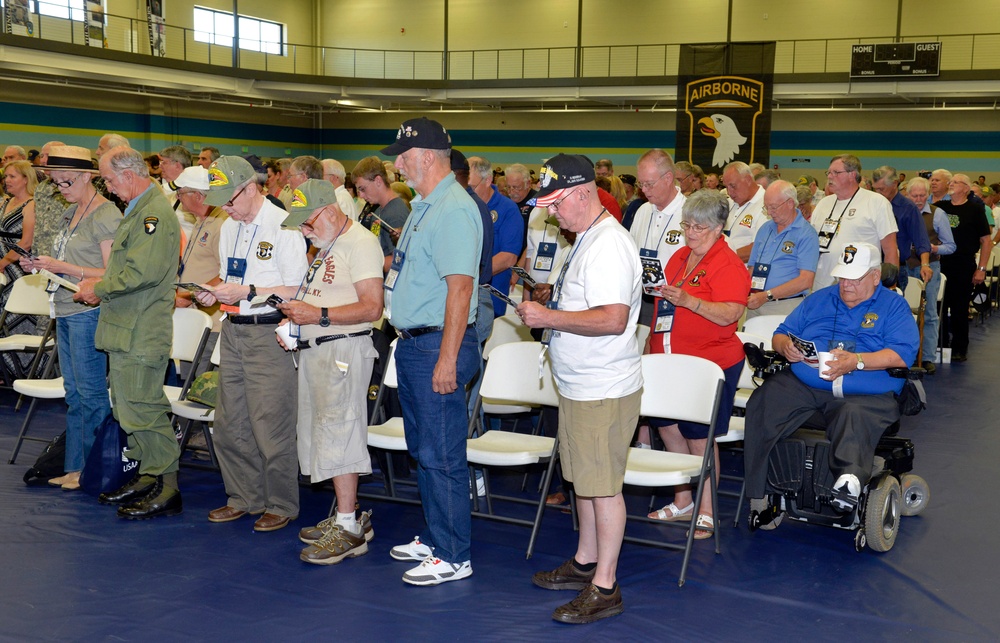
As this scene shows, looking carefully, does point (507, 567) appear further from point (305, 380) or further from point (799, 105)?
point (799, 105)

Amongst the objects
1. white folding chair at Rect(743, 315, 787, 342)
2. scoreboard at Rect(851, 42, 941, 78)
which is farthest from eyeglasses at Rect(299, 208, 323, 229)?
scoreboard at Rect(851, 42, 941, 78)

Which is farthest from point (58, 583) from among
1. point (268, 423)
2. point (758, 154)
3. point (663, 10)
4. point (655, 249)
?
point (663, 10)

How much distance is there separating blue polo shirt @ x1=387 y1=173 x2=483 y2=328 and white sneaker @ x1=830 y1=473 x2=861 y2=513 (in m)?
1.54

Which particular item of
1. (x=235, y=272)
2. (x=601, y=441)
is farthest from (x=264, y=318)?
(x=601, y=441)

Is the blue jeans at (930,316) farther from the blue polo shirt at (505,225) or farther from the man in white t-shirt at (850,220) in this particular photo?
the blue polo shirt at (505,225)

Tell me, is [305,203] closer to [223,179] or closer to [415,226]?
[223,179]

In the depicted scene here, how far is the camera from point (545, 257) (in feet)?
17.3

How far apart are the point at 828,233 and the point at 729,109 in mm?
5135

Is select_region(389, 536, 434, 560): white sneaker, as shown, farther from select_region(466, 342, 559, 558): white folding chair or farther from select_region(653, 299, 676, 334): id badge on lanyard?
select_region(653, 299, 676, 334): id badge on lanyard

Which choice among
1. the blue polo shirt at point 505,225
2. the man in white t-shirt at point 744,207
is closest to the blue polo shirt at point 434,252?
the blue polo shirt at point 505,225

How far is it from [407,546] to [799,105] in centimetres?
1762

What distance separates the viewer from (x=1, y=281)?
18.7 ft

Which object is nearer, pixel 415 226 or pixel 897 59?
pixel 415 226

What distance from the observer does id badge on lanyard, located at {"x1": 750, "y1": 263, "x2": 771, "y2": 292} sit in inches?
190
